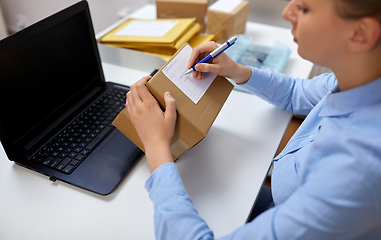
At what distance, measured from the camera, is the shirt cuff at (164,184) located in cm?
55

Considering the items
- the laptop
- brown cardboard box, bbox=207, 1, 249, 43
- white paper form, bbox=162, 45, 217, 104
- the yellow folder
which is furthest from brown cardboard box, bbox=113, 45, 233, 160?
brown cardboard box, bbox=207, 1, 249, 43

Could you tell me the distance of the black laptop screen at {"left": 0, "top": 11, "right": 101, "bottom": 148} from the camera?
65cm

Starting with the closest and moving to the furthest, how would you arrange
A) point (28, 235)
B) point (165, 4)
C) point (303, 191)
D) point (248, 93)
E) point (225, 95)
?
point (303, 191), point (28, 235), point (225, 95), point (248, 93), point (165, 4)

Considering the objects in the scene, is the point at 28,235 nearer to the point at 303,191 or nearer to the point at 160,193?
the point at 160,193

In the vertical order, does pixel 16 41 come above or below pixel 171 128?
above

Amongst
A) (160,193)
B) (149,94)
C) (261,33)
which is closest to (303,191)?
(160,193)

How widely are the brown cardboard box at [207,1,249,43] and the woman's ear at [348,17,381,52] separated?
0.82 metres

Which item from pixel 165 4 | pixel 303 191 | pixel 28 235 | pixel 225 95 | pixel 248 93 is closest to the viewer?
pixel 303 191

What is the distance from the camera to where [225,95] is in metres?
0.70

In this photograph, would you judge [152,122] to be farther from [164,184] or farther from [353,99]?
[353,99]

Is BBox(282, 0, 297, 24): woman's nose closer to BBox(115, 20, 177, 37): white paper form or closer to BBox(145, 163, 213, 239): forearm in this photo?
BBox(145, 163, 213, 239): forearm

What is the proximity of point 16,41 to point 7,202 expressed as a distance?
14.7 inches

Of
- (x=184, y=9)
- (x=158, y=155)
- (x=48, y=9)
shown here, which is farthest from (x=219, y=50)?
(x=48, y=9)

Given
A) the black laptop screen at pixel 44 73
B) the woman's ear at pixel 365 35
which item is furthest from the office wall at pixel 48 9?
the woman's ear at pixel 365 35
